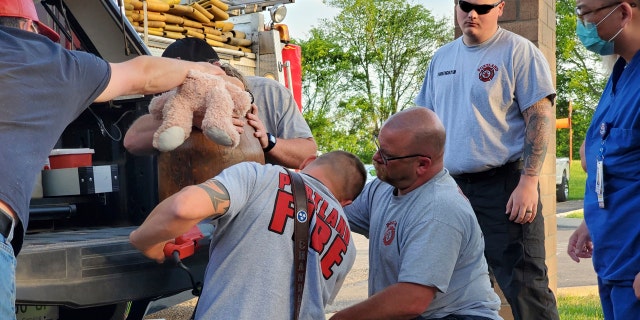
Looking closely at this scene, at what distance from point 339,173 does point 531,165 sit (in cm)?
161

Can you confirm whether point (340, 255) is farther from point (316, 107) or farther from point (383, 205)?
point (316, 107)

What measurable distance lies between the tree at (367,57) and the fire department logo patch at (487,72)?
99.3ft

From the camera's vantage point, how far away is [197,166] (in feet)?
10.6

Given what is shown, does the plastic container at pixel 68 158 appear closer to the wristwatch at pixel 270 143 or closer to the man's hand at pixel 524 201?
the wristwatch at pixel 270 143

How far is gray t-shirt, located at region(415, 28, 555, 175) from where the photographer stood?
173 inches

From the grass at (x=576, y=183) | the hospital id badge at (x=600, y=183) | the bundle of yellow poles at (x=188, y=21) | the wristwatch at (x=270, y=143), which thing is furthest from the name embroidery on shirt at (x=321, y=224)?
the grass at (x=576, y=183)

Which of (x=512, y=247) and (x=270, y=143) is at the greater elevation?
(x=270, y=143)

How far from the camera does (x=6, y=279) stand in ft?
7.20

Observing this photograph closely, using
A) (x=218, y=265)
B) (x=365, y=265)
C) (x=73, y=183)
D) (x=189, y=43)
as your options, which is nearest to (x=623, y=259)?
(x=218, y=265)

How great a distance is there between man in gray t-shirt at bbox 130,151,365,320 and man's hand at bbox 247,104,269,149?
687 millimetres

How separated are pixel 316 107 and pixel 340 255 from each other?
3254 cm

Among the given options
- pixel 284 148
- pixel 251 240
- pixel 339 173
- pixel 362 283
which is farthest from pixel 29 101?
pixel 362 283

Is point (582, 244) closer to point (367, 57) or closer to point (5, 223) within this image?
point (5, 223)

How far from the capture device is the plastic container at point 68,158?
4031 millimetres
